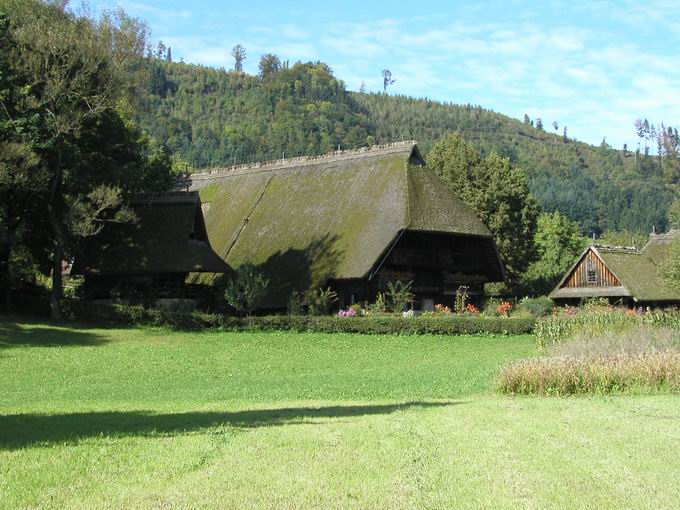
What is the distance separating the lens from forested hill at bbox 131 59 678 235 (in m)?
139

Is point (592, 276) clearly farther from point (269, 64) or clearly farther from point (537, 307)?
point (269, 64)

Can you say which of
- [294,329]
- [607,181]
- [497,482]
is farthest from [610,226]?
[497,482]

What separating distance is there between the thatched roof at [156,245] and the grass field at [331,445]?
17.0 m

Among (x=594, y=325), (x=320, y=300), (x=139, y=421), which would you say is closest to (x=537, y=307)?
(x=320, y=300)

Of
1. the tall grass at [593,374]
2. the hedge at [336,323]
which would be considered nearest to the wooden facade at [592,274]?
the hedge at [336,323]

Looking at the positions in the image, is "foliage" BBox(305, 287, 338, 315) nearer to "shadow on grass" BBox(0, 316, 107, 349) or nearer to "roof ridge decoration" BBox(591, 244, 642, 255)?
"shadow on grass" BBox(0, 316, 107, 349)

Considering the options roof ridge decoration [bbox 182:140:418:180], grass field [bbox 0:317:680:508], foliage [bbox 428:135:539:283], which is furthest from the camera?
foliage [bbox 428:135:539:283]

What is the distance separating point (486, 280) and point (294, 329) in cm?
1487

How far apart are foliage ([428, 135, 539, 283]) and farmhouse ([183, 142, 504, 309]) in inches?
384

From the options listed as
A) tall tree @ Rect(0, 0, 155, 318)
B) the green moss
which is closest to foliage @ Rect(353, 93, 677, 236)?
the green moss

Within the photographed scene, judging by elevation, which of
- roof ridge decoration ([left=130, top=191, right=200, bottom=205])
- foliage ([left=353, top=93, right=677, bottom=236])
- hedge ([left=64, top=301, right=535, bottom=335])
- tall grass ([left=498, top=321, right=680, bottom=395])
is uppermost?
foliage ([left=353, top=93, right=677, bottom=236])

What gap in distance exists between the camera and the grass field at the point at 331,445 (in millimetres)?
8352

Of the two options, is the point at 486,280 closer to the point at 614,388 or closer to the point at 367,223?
the point at 367,223

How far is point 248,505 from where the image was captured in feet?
26.2
